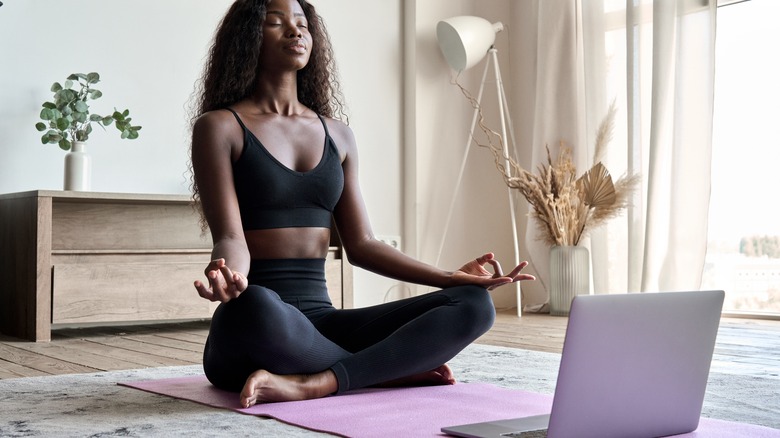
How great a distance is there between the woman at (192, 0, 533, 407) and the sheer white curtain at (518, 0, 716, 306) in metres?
2.59

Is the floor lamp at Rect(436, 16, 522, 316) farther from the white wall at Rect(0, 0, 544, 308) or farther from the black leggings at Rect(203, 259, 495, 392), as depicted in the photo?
the black leggings at Rect(203, 259, 495, 392)

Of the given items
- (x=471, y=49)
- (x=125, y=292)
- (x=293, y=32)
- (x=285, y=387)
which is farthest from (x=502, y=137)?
(x=285, y=387)

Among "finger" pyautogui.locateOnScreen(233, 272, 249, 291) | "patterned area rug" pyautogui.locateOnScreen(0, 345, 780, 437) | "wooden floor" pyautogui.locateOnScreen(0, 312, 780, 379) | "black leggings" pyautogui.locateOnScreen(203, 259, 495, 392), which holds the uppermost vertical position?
"finger" pyautogui.locateOnScreen(233, 272, 249, 291)

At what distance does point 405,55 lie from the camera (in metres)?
5.20

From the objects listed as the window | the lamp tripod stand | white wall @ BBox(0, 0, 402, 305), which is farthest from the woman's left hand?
the window

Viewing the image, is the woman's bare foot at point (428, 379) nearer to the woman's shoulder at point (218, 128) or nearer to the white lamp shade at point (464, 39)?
the woman's shoulder at point (218, 128)

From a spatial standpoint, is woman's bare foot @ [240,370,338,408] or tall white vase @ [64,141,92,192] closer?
woman's bare foot @ [240,370,338,408]

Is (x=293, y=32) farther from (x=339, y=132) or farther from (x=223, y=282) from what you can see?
(x=223, y=282)

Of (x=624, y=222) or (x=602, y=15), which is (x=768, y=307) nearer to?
(x=624, y=222)

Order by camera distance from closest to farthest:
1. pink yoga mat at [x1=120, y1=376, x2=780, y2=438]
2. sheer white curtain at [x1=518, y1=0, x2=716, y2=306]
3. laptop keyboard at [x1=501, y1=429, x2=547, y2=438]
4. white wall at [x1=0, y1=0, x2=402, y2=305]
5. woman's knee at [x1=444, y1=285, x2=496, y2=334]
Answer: laptop keyboard at [x1=501, y1=429, x2=547, y2=438], pink yoga mat at [x1=120, y1=376, x2=780, y2=438], woman's knee at [x1=444, y1=285, x2=496, y2=334], white wall at [x1=0, y1=0, x2=402, y2=305], sheer white curtain at [x1=518, y1=0, x2=716, y2=306]

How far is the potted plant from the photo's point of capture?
12.4ft

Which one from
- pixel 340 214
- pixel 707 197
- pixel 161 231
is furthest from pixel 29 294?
pixel 707 197

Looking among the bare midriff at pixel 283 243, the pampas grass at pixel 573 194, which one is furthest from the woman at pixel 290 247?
the pampas grass at pixel 573 194

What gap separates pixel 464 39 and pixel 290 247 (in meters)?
2.96
